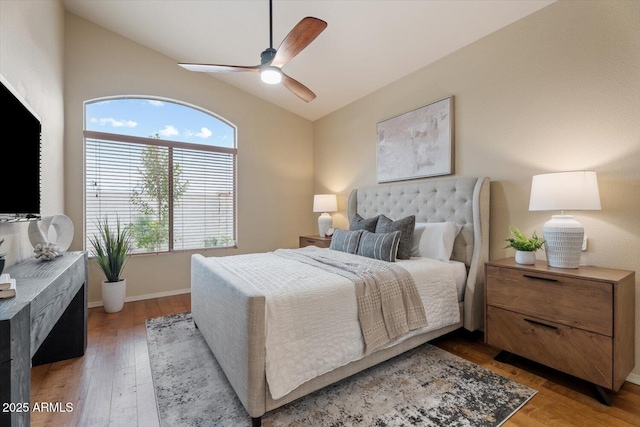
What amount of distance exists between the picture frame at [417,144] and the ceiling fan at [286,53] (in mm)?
1243

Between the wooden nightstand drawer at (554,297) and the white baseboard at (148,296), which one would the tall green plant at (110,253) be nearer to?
the white baseboard at (148,296)

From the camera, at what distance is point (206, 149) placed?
423 centimetres

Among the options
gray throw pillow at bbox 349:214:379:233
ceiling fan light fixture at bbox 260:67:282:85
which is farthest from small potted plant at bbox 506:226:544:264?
ceiling fan light fixture at bbox 260:67:282:85

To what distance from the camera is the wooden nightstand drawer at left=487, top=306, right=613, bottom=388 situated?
1.69 metres

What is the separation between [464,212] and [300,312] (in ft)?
6.40

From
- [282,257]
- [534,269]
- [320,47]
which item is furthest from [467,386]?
[320,47]

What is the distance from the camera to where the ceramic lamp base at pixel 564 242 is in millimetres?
1920

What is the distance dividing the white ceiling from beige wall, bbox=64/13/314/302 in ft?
0.83

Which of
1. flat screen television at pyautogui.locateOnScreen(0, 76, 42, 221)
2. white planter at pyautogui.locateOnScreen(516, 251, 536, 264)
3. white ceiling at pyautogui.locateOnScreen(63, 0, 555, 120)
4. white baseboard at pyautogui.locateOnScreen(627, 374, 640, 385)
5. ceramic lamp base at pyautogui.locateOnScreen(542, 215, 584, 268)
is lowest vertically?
white baseboard at pyautogui.locateOnScreen(627, 374, 640, 385)

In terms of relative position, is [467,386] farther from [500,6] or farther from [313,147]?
[313,147]

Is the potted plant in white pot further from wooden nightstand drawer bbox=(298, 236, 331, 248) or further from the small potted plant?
the small potted plant

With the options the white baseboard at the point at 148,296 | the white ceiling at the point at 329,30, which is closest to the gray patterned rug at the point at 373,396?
A: the white baseboard at the point at 148,296

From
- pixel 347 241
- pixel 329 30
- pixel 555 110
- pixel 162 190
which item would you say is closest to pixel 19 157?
pixel 162 190

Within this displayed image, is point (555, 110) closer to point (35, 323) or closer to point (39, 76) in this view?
point (35, 323)
